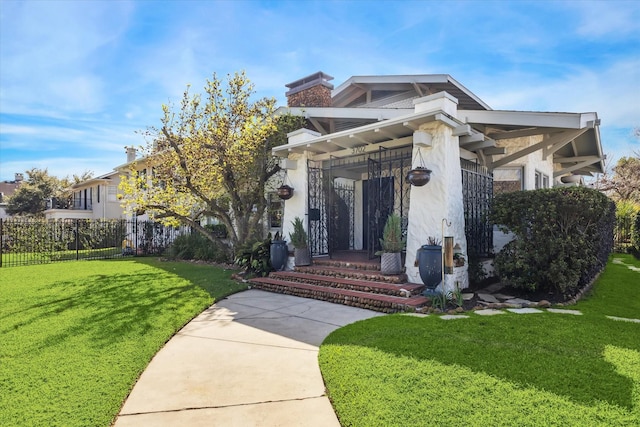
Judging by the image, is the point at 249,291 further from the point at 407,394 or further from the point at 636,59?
the point at 636,59

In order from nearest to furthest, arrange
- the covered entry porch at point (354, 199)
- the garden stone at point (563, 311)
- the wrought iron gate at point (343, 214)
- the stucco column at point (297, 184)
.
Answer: the garden stone at point (563, 311) → the covered entry porch at point (354, 199) → the stucco column at point (297, 184) → the wrought iron gate at point (343, 214)

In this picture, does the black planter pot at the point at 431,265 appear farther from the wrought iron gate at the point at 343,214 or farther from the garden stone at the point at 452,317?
the wrought iron gate at the point at 343,214

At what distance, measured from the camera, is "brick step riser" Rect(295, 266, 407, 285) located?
7.02 metres

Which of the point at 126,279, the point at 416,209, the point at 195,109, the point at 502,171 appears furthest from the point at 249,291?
the point at 502,171

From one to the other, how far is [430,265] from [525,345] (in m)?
2.46

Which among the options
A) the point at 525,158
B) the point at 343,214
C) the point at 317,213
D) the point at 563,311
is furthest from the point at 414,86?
the point at 563,311

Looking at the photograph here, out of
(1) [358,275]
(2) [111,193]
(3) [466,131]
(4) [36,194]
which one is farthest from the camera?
(4) [36,194]

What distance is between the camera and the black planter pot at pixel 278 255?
927 centimetres

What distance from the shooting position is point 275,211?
1332cm

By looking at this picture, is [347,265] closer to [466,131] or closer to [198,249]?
[466,131]

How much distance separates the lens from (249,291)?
838 cm

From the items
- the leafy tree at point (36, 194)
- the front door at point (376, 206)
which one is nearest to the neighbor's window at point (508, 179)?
the front door at point (376, 206)

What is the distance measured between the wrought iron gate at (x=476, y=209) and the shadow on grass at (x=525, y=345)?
9.48ft

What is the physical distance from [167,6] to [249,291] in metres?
6.77
